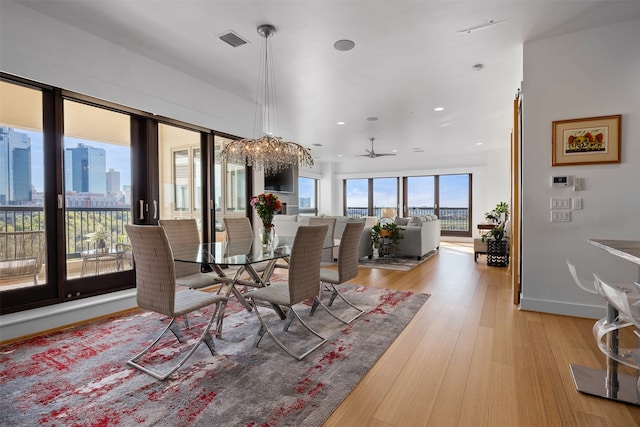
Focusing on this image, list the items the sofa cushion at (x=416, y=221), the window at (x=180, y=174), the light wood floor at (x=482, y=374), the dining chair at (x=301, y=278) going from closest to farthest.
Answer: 1. the light wood floor at (x=482, y=374)
2. the dining chair at (x=301, y=278)
3. the window at (x=180, y=174)
4. the sofa cushion at (x=416, y=221)

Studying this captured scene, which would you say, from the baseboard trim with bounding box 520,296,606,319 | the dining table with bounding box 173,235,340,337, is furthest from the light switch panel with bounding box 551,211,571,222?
the dining table with bounding box 173,235,340,337

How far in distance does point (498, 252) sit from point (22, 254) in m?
6.61

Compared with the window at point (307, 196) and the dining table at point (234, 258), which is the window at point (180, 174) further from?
the window at point (307, 196)

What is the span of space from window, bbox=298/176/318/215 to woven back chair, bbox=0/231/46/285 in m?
8.04

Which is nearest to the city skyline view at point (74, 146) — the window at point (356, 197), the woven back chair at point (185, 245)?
the woven back chair at point (185, 245)

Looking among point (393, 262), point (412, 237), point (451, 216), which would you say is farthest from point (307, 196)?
point (393, 262)

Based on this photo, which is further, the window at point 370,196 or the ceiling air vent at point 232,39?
the window at point 370,196

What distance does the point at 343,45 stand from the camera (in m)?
3.26

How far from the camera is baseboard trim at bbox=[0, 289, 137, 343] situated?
262 centimetres

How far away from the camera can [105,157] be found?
3.55 m

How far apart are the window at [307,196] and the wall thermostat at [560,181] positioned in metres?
8.13

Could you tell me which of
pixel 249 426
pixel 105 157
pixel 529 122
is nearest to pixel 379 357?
pixel 249 426

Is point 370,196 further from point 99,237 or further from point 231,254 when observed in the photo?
point 231,254

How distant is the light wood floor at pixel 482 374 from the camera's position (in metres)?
1.66
